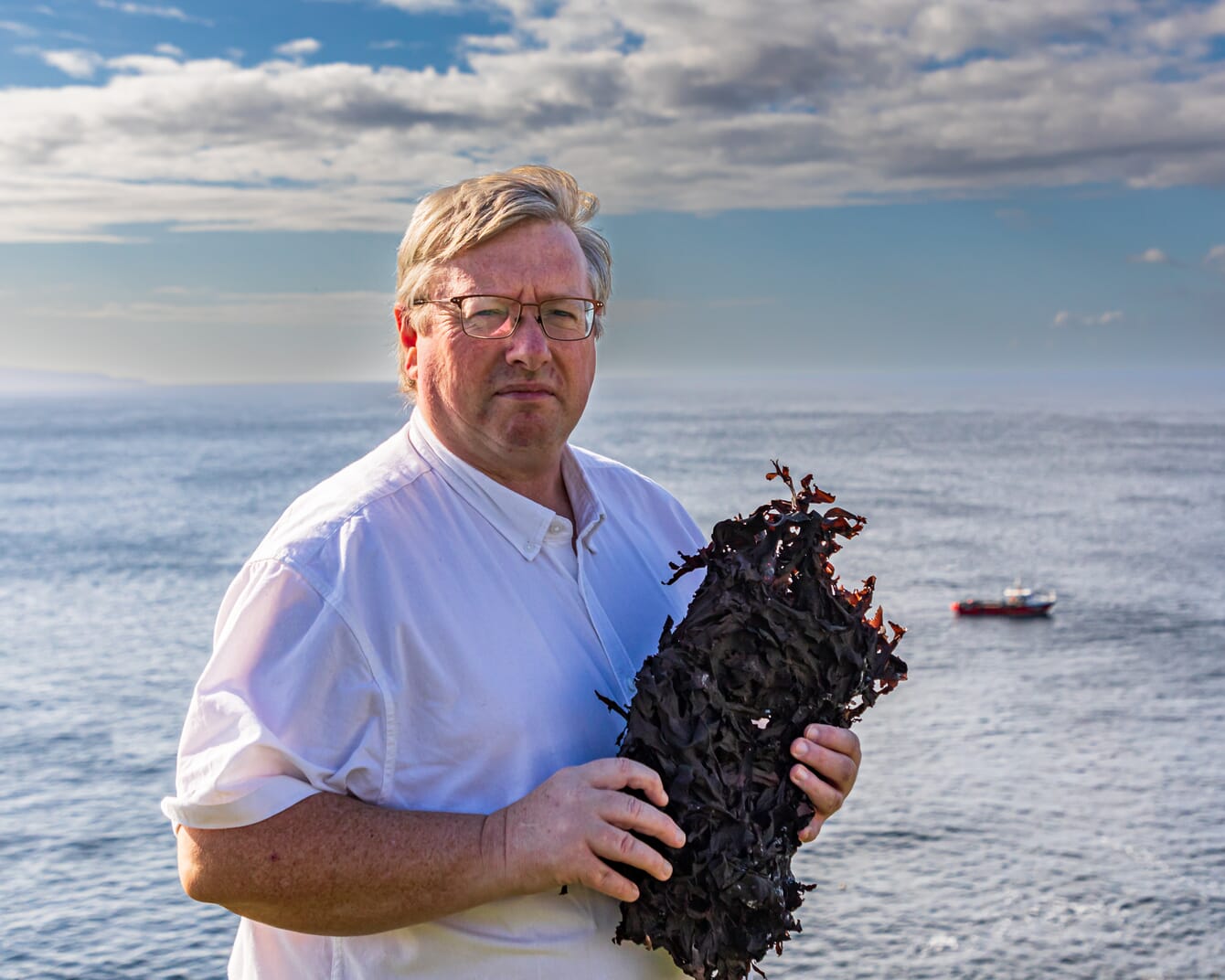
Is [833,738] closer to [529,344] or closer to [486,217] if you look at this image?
[529,344]

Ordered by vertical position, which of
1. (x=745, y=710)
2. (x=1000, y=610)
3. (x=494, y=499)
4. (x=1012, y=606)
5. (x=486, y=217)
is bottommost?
(x=1000, y=610)

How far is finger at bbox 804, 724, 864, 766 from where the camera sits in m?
3.62

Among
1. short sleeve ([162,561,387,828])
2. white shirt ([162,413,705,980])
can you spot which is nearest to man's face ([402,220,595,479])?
white shirt ([162,413,705,980])

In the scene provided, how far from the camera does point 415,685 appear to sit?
3.43 meters

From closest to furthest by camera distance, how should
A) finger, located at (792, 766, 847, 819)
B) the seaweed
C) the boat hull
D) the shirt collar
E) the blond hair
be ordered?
the seaweed
finger, located at (792, 766, 847, 819)
the blond hair
the shirt collar
the boat hull

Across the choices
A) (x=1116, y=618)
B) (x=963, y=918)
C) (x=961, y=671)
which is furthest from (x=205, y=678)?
(x=1116, y=618)

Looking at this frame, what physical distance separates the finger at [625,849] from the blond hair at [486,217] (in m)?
1.72

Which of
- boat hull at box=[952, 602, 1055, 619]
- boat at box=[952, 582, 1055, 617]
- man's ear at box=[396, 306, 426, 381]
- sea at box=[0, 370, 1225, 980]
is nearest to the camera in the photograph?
man's ear at box=[396, 306, 426, 381]

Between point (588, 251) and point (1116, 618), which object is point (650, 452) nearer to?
point (1116, 618)

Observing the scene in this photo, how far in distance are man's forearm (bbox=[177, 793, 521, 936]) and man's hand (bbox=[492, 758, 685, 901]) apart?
0.16ft

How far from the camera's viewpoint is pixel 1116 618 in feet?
246

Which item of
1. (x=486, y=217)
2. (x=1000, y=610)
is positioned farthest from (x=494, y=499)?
(x=1000, y=610)

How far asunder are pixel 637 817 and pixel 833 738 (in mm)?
732

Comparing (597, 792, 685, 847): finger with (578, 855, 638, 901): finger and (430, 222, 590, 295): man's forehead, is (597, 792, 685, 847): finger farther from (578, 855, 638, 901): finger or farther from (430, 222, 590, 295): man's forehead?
(430, 222, 590, 295): man's forehead
